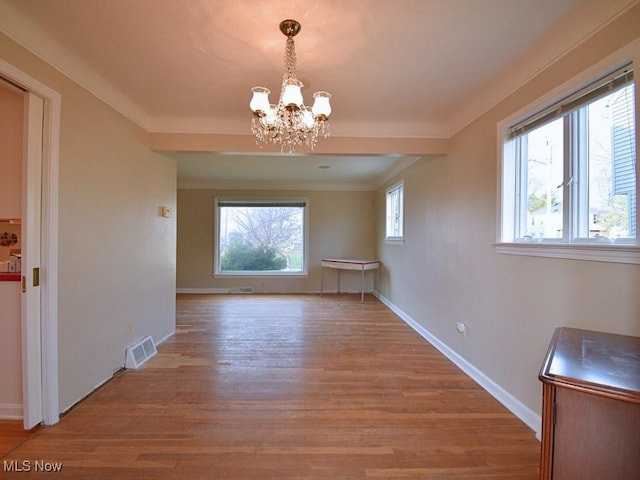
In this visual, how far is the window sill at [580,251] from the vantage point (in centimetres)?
139

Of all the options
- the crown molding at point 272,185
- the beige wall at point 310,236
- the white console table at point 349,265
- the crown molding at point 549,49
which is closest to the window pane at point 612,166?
the crown molding at point 549,49

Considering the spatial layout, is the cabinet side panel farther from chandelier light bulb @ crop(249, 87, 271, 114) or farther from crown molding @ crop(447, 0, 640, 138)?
chandelier light bulb @ crop(249, 87, 271, 114)

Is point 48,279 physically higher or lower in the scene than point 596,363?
higher

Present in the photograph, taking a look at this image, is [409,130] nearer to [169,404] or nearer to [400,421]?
[400,421]

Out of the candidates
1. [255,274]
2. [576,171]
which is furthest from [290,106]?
[255,274]

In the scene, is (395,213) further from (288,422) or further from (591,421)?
(591,421)

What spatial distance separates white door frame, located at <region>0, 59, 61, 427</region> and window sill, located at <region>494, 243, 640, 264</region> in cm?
309

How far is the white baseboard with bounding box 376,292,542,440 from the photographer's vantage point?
76.3 inches

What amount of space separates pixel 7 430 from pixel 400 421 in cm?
249

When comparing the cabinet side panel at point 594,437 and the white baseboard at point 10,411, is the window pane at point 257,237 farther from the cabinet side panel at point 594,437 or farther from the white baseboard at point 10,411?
the cabinet side panel at point 594,437

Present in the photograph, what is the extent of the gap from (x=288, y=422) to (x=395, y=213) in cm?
406

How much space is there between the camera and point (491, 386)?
2.36 metres

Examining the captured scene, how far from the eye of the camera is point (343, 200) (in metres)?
6.73

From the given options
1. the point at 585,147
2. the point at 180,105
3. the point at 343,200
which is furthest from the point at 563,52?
the point at 343,200
